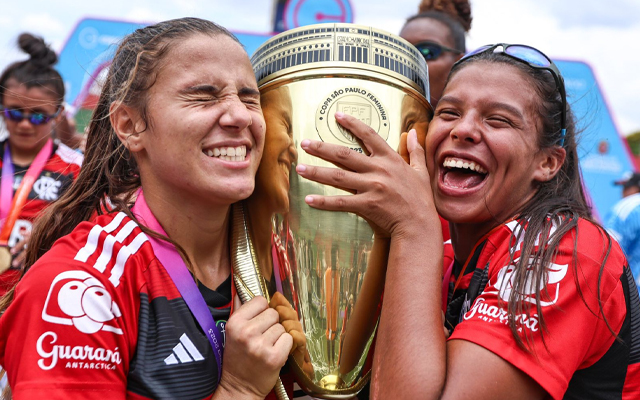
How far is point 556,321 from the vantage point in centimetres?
158

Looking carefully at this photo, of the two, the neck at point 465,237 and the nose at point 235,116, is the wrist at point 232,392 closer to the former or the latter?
the nose at point 235,116

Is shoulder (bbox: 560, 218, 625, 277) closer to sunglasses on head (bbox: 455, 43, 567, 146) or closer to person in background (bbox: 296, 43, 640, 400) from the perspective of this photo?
person in background (bbox: 296, 43, 640, 400)

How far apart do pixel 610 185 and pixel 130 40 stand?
12.1 m

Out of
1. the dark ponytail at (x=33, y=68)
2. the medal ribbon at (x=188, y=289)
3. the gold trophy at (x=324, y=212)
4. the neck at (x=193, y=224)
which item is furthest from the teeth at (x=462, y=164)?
the dark ponytail at (x=33, y=68)

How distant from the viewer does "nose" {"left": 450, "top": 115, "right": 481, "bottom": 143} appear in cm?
185

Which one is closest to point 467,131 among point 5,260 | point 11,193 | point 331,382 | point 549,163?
point 549,163

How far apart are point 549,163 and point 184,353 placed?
1.34 meters

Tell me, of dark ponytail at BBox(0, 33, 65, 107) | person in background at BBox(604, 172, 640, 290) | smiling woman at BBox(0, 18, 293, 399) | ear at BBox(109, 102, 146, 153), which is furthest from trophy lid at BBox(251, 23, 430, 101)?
person in background at BBox(604, 172, 640, 290)

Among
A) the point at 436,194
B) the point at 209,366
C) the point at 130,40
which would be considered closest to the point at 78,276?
the point at 209,366

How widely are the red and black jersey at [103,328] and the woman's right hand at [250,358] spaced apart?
51 mm

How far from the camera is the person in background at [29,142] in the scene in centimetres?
398

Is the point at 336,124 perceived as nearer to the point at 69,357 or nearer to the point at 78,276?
the point at 78,276

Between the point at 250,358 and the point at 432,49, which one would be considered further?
the point at 432,49

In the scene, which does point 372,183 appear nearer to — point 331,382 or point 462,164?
point 462,164
